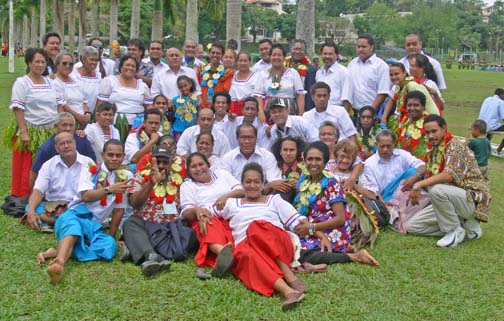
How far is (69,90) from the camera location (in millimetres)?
7301

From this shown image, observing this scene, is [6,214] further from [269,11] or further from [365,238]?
[269,11]

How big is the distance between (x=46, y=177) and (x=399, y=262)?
3673 mm

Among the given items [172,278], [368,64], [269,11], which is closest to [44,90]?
[172,278]

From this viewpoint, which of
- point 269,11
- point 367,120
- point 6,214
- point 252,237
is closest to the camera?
point 252,237

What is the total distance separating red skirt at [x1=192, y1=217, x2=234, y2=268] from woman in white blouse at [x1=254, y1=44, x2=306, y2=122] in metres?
2.57

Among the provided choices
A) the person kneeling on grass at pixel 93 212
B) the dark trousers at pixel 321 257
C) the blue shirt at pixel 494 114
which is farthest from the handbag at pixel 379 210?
the blue shirt at pixel 494 114

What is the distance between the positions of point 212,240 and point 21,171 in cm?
297

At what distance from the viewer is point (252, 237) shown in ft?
16.2

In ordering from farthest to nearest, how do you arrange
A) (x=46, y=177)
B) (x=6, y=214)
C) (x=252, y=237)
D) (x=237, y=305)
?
(x=6, y=214) < (x=46, y=177) < (x=252, y=237) < (x=237, y=305)

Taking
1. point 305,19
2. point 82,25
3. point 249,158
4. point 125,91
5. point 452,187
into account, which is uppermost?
point 82,25

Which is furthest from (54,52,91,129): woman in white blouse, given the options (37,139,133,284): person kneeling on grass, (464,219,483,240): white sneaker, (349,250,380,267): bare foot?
(464,219,483,240): white sneaker

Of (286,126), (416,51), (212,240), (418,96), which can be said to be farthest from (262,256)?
(416,51)

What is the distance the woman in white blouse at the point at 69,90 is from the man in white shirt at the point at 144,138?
0.75m

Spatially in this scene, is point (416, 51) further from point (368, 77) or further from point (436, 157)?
point (436, 157)
